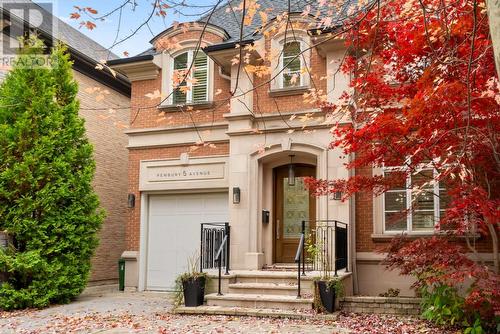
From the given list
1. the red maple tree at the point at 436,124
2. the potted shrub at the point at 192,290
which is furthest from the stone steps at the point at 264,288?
the red maple tree at the point at 436,124

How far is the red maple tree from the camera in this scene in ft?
22.2

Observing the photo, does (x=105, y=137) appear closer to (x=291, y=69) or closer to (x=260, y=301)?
(x=291, y=69)

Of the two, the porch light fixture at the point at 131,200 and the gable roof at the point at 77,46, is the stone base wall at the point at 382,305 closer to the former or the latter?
the porch light fixture at the point at 131,200

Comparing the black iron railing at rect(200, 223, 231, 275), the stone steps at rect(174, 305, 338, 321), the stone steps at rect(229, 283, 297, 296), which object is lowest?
the stone steps at rect(174, 305, 338, 321)

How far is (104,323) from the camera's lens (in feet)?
28.0

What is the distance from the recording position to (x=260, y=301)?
9273 millimetres

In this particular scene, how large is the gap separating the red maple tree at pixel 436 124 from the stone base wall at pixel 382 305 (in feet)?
2.61

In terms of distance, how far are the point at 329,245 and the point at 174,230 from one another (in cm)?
438

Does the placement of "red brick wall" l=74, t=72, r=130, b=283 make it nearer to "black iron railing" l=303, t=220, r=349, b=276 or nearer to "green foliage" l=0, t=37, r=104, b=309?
"green foliage" l=0, t=37, r=104, b=309

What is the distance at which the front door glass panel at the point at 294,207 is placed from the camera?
12.0m

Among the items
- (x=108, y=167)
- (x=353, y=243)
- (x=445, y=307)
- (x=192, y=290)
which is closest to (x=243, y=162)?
→ (x=353, y=243)

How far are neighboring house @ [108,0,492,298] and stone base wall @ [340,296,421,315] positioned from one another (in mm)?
925

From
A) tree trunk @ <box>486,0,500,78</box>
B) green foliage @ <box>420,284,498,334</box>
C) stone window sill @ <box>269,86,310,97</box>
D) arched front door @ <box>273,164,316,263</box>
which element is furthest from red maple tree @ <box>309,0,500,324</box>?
tree trunk @ <box>486,0,500,78</box>

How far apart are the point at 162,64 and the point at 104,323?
710 cm
